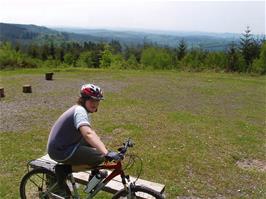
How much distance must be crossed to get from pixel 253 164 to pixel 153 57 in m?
80.8

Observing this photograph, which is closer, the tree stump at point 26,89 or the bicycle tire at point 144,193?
the bicycle tire at point 144,193

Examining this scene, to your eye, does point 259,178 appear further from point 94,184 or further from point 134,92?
point 134,92

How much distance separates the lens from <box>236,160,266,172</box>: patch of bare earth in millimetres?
7794

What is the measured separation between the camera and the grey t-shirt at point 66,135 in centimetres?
418

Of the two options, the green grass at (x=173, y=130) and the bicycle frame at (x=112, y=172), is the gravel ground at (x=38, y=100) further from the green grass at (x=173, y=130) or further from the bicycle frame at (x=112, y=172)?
the bicycle frame at (x=112, y=172)

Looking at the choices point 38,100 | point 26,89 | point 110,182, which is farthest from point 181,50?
point 110,182

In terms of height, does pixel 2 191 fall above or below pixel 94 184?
below

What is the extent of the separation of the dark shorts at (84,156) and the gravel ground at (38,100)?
601 centimetres

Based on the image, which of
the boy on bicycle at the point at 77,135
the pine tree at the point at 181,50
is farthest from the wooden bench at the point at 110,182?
the pine tree at the point at 181,50

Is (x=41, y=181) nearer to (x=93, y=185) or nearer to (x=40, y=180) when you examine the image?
(x=40, y=180)

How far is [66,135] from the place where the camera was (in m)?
4.31

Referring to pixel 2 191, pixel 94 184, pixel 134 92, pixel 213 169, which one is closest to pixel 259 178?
pixel 213 169

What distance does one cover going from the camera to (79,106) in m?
4.22

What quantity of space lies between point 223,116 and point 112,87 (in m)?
7.84
